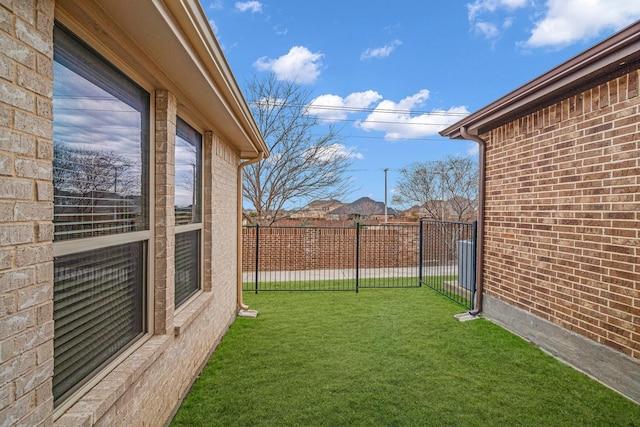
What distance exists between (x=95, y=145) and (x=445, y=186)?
12644 mm

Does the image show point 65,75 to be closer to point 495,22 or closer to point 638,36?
point 638,36

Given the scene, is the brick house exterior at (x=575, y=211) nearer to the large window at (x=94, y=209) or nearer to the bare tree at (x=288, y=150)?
the large window at (x=94, y=209)

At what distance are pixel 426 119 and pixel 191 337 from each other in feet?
54.3

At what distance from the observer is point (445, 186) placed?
497 inches

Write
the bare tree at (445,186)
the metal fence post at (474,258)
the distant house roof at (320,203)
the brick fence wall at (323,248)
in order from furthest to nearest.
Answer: the bare tree at (445,186), the distant house roof at (320,203), the brick fence wall at (323,248), the metal fence post at (474,258)

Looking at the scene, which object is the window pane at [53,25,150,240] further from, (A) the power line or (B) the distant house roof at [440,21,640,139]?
(A) the power line

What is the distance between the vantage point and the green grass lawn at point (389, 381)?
2383mm

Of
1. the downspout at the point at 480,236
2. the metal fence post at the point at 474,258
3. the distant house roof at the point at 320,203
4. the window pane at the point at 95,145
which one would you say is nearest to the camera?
the window pane at the point at 95,145

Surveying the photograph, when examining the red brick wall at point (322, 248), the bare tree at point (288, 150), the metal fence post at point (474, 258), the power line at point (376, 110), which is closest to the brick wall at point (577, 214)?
the metal fence post at point (474, 258)

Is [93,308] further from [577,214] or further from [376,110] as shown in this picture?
[376,110]

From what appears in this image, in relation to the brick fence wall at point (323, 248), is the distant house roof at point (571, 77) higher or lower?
higher

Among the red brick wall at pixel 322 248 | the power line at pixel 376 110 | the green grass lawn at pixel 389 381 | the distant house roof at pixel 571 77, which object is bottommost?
the green grass lawn at pixel 389 381

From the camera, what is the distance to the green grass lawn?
2.38 metres

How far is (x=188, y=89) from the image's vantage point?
2.33 m
